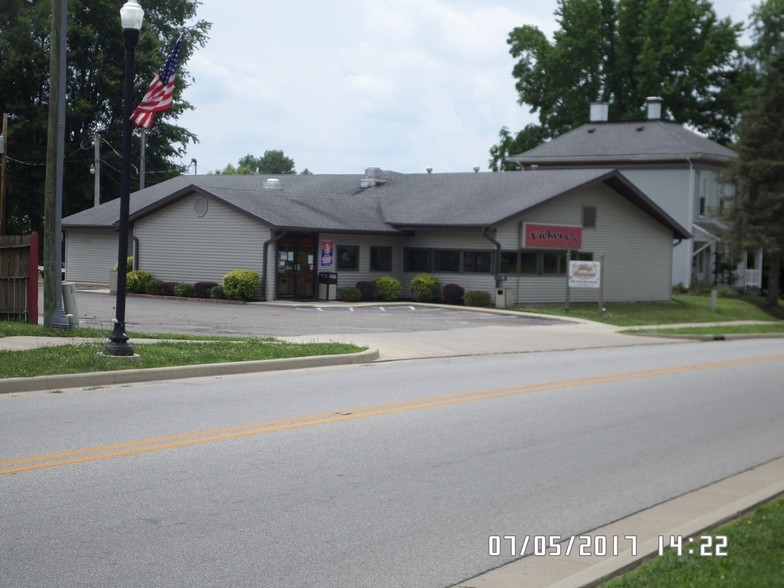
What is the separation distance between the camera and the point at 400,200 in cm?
4422

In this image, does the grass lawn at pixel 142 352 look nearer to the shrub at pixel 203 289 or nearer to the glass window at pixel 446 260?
the shrub at pixel 203 289

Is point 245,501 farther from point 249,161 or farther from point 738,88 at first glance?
point 249,161

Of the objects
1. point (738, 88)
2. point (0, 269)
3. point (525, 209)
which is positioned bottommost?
point (0, 269)

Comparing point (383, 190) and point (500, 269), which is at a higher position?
point (383, 190)

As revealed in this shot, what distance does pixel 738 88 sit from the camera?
2844 inches

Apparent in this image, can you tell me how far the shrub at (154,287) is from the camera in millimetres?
39812

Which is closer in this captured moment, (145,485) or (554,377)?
(145,485)

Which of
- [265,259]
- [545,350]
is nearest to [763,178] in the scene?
[265,259]

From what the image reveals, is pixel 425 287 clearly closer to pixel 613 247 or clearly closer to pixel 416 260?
pixel 416 260

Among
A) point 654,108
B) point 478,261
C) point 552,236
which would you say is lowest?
point 478,261

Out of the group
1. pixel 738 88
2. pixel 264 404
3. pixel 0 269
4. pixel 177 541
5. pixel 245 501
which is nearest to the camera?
pixel 177 541

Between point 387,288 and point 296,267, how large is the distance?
137 inches

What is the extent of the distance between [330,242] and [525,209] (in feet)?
23.7

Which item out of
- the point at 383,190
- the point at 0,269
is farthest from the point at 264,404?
the point at 383,190
